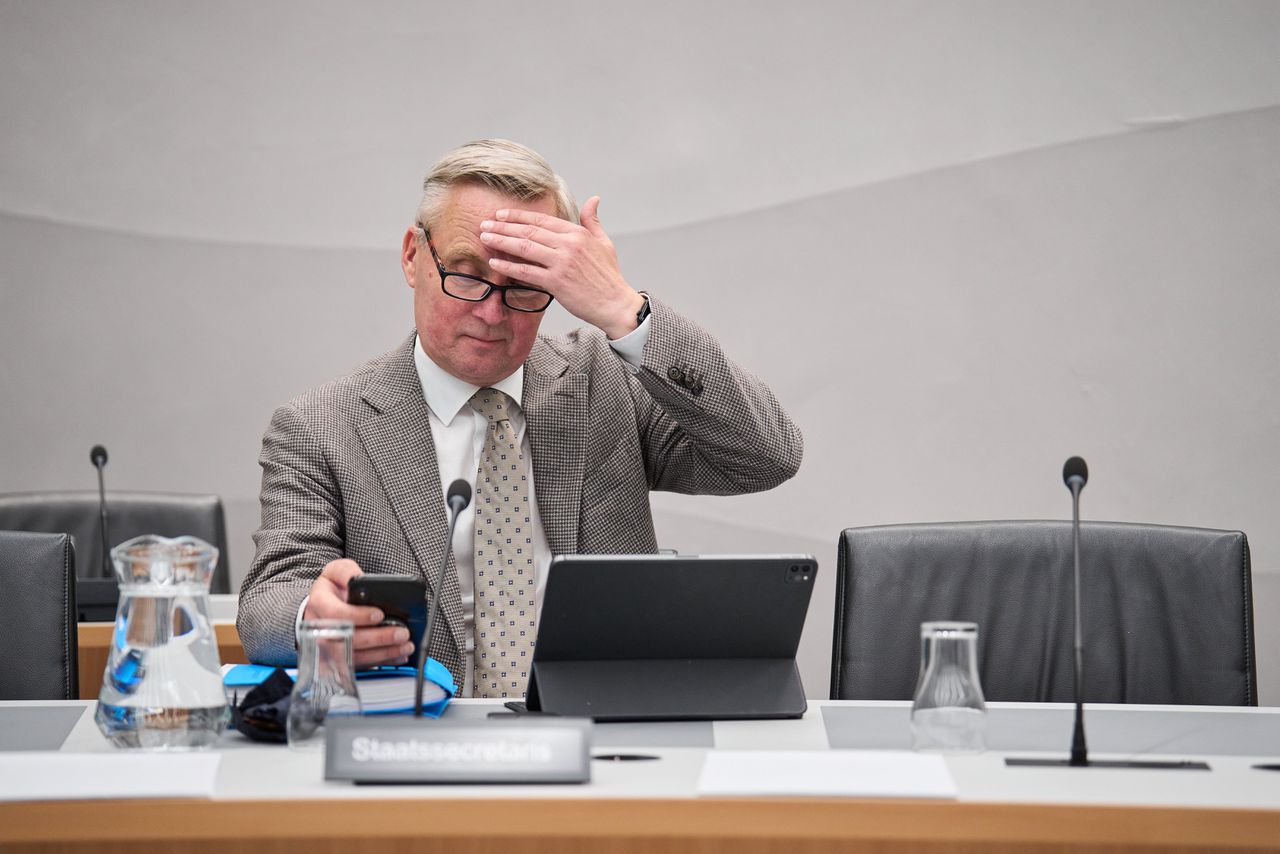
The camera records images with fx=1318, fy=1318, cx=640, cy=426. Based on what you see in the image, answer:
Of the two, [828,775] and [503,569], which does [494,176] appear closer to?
[503,569]

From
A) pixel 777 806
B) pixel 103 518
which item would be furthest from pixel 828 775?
pixel 103 518

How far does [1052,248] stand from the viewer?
3.54m

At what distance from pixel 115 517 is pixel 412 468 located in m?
1.49

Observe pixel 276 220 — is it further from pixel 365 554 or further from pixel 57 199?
pixel 365 554

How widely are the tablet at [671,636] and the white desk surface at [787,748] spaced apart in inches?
1.5

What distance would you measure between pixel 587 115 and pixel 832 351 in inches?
37.3

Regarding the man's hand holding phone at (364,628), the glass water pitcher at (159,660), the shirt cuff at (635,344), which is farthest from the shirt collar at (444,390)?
the glass water pitcher at (159,660)

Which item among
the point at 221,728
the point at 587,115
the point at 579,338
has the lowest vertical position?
the point at 221,728

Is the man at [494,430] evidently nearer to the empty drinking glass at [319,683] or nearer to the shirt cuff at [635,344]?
the shirt cuff at [635,344]

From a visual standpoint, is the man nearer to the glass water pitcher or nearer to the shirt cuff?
the shirt cuff

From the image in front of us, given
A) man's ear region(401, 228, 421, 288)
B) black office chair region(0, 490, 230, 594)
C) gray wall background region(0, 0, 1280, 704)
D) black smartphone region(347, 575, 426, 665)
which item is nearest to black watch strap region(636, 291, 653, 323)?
man's ear region(401, 228, 421, 288)

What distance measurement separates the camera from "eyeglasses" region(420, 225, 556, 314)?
1869 millimetres

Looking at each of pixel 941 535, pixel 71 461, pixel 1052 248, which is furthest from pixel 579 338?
pixel 71 461

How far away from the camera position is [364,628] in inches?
55.4
